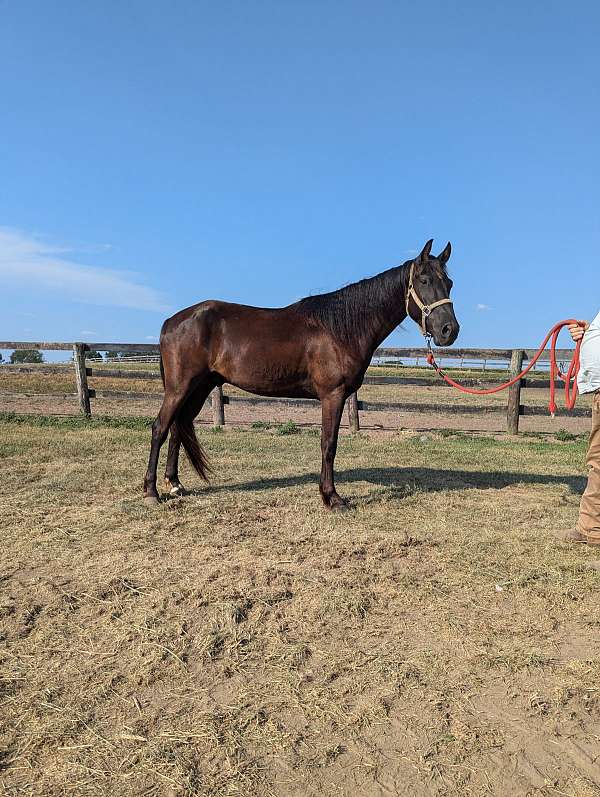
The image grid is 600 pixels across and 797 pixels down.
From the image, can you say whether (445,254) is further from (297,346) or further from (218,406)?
(218,406)

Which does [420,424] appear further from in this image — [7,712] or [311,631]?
[7,712]

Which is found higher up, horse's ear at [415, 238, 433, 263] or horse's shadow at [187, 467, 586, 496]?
horse's ear at [415, 238, 433, 263]

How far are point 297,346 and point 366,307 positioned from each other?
819 mm

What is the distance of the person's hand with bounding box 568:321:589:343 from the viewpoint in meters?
4.41

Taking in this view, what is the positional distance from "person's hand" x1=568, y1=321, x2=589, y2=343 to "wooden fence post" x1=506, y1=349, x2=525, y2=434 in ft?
20.4

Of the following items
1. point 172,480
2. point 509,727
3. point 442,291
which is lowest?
point 509,727

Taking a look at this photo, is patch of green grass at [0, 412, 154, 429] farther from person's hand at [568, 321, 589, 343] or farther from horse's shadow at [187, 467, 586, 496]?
person's hand at [568, 321, 589, 343]

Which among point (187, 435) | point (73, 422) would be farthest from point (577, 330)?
point (73, 422)

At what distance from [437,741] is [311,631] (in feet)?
3.23

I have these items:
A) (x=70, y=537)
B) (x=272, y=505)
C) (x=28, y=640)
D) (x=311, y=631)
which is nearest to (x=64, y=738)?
(x=28, y=640)

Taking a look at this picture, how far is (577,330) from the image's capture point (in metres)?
4.43

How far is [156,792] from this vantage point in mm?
1822

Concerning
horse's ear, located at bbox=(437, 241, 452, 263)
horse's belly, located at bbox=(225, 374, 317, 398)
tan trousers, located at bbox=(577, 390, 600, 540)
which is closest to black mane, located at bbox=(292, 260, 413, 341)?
horse's ear, located at bbox=(437, 241, 452, 263)

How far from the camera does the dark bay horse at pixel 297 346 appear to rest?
5578mm
